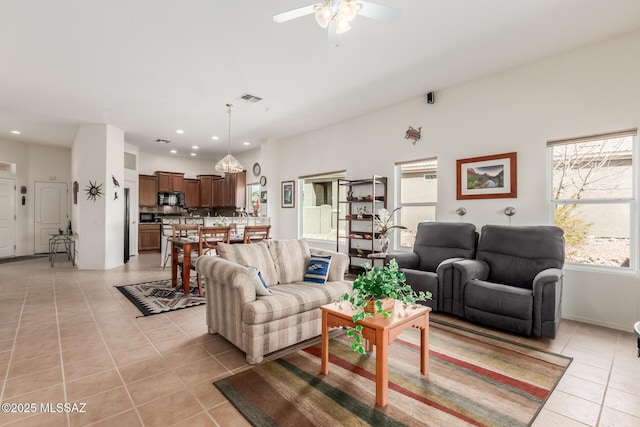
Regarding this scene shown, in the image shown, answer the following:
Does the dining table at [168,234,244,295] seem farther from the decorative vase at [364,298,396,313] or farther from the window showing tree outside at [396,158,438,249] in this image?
the window showing tree outside at [396,158,438,249]

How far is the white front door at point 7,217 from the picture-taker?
24.7ft

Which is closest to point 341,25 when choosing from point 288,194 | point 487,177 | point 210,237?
point 487,177

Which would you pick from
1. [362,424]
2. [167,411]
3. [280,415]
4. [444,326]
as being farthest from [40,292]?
[444,326]

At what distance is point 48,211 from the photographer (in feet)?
27.0

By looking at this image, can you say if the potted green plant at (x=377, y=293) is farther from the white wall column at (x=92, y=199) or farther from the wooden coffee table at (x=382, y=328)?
the white wall column at (x=92, y=199)

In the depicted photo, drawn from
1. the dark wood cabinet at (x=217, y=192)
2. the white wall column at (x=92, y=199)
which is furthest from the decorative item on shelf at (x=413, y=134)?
the dark wood cabinet at (x=217, y=192)

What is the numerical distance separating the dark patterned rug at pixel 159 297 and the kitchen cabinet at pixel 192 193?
189 inches

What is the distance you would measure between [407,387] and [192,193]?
898 centimetres

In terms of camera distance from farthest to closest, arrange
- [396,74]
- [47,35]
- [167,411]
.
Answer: [396,74]
[47,35]
[167,411]

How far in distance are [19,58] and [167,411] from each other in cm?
420

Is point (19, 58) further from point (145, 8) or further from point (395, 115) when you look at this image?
point (395, 115)

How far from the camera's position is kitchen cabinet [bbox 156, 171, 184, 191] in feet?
29.7

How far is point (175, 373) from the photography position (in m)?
2.32

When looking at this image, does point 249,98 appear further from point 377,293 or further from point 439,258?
point 377,293
